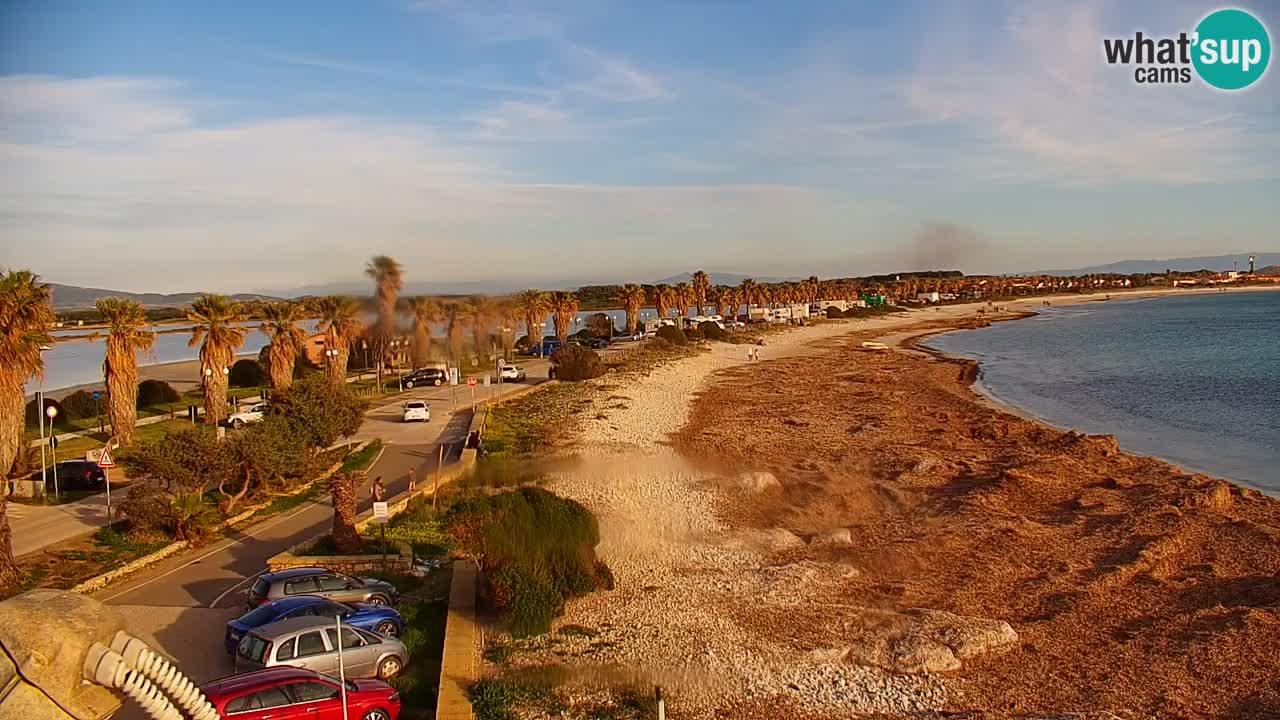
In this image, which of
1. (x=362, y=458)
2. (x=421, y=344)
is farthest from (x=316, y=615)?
(x=421, y=344)

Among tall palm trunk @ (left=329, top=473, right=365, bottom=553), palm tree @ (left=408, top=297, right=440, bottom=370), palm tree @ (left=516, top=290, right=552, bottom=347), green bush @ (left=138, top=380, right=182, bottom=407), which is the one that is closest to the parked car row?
tall palm trunk @ (left=329, top=473, right=365, bottom=553)

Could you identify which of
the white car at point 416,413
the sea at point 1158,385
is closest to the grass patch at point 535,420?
the white car at point 416,413

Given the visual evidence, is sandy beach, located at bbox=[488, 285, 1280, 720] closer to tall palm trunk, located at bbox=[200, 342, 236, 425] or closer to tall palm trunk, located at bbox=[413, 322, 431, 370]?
tall palm trunk, located at bbox=[413, 322, 431, 370]

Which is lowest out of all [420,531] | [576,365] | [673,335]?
[420,531]

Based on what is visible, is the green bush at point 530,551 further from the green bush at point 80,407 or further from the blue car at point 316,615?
the green bush at point 80,407

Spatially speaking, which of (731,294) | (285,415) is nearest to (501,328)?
(285,415)

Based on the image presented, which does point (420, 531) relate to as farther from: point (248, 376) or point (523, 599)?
point (248, 376)
